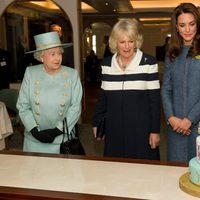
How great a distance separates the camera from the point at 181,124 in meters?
2.42

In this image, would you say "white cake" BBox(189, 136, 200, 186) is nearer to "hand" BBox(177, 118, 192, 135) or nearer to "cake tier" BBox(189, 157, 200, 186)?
"cake tier" BBox(189, 157, 200, 186)

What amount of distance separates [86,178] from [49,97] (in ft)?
3.09

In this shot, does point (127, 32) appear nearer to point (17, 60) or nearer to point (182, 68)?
point (182, 68)

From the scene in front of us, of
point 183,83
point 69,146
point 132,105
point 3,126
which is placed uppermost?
point 183,83

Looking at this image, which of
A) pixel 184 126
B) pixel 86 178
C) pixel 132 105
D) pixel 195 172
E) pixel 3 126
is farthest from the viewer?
pixel 3 126

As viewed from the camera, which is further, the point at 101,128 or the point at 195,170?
the point at 101,128

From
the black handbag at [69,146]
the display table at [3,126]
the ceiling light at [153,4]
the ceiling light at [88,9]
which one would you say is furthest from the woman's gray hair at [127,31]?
the ceiling light at [153,4]

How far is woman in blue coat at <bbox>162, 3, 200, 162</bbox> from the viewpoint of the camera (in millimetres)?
2373

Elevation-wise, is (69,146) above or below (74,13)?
below

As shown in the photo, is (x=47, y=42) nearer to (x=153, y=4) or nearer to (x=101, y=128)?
(x=101, y=128)

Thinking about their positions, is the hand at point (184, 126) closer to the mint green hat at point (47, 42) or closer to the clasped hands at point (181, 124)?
the clasped hands at point (181, 124)

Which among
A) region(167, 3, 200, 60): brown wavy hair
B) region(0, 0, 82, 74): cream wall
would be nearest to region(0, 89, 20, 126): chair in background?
region(0, 0, 82, 74): cream wall

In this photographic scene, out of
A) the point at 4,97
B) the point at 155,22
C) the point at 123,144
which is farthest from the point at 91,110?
the point at 123,144

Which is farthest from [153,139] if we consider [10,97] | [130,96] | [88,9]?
[88,9]
